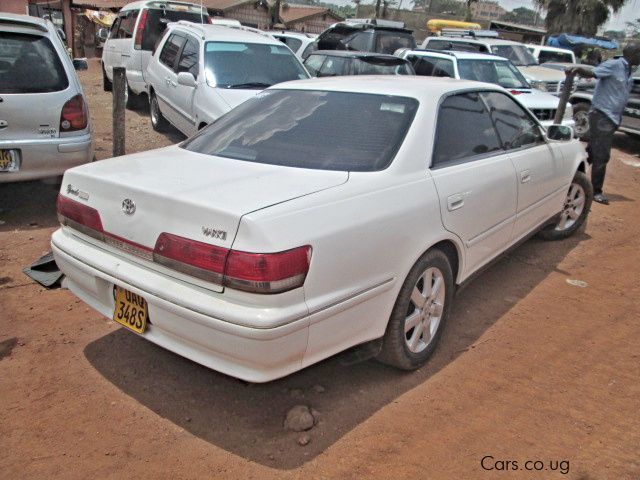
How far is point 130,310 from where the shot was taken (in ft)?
9.15

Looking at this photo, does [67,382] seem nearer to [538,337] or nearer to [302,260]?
[302,260]

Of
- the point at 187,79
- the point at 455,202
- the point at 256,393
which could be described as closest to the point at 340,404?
the point at 256,393

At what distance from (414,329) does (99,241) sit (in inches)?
68.6

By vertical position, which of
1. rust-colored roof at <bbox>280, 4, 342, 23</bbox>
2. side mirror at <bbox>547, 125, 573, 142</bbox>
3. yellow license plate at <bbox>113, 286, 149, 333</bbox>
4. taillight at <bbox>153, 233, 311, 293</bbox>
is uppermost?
rust-colored roof at <bbox>280, 4, 342, 23</bbox>

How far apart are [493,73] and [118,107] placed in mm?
6750

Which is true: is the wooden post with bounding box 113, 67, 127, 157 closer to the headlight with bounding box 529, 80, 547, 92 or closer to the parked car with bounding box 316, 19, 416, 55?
the parked car with bounding box 316, 19, 416, 55

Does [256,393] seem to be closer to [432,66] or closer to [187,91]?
[187,91]

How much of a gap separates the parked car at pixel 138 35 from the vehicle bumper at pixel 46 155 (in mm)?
4813

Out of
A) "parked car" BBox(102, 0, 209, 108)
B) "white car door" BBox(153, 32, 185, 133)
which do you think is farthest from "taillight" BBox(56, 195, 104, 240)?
"parked car" BBox(102, 0, 209, 108)

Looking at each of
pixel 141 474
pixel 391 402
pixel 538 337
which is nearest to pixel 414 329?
pixel 391 402

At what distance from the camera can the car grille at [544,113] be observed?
973 centimetres

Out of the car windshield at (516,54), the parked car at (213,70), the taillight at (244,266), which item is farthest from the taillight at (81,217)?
the car windshield at (516,54)

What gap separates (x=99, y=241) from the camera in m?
2.92

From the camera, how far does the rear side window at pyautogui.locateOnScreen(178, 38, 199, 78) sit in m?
7.33
